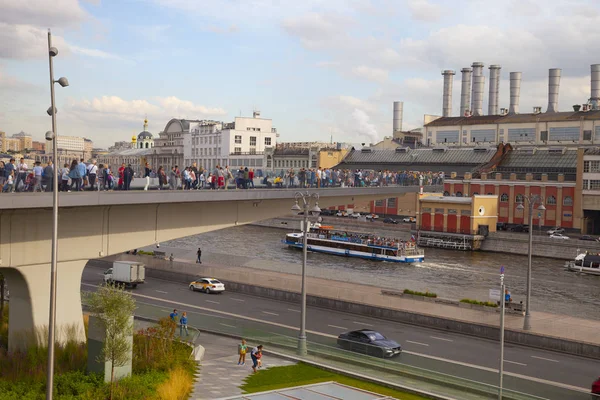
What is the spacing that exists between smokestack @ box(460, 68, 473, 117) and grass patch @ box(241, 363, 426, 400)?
85.6m

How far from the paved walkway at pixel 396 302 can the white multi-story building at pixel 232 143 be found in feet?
176

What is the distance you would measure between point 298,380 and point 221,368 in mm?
2623

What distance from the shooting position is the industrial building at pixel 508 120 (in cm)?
7931

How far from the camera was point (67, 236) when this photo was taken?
18797mm

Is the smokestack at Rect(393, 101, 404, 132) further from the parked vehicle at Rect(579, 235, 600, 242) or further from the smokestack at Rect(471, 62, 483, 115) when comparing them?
the parked vehicle at Rect(579, 235, 600, 242)

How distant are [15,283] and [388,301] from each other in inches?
718

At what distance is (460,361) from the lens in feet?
76.1

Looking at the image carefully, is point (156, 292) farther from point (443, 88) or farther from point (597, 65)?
point (443, 88)

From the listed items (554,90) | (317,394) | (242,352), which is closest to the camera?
(317,394)

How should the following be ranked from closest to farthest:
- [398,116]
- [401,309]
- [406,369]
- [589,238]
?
1. [406,369]
2. [401,309]
3. [589,238]
4. [398,116]

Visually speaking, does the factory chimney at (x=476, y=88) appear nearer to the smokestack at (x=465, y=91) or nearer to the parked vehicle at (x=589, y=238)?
the smokestack at (x=465, y=91)

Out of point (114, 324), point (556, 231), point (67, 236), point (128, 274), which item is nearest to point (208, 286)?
point (128, 274)

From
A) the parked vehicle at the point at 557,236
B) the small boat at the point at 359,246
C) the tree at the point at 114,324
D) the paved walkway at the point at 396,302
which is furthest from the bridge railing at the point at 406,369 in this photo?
the parked vehicle at the point at 557,236

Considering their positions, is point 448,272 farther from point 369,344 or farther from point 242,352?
point 242,352
